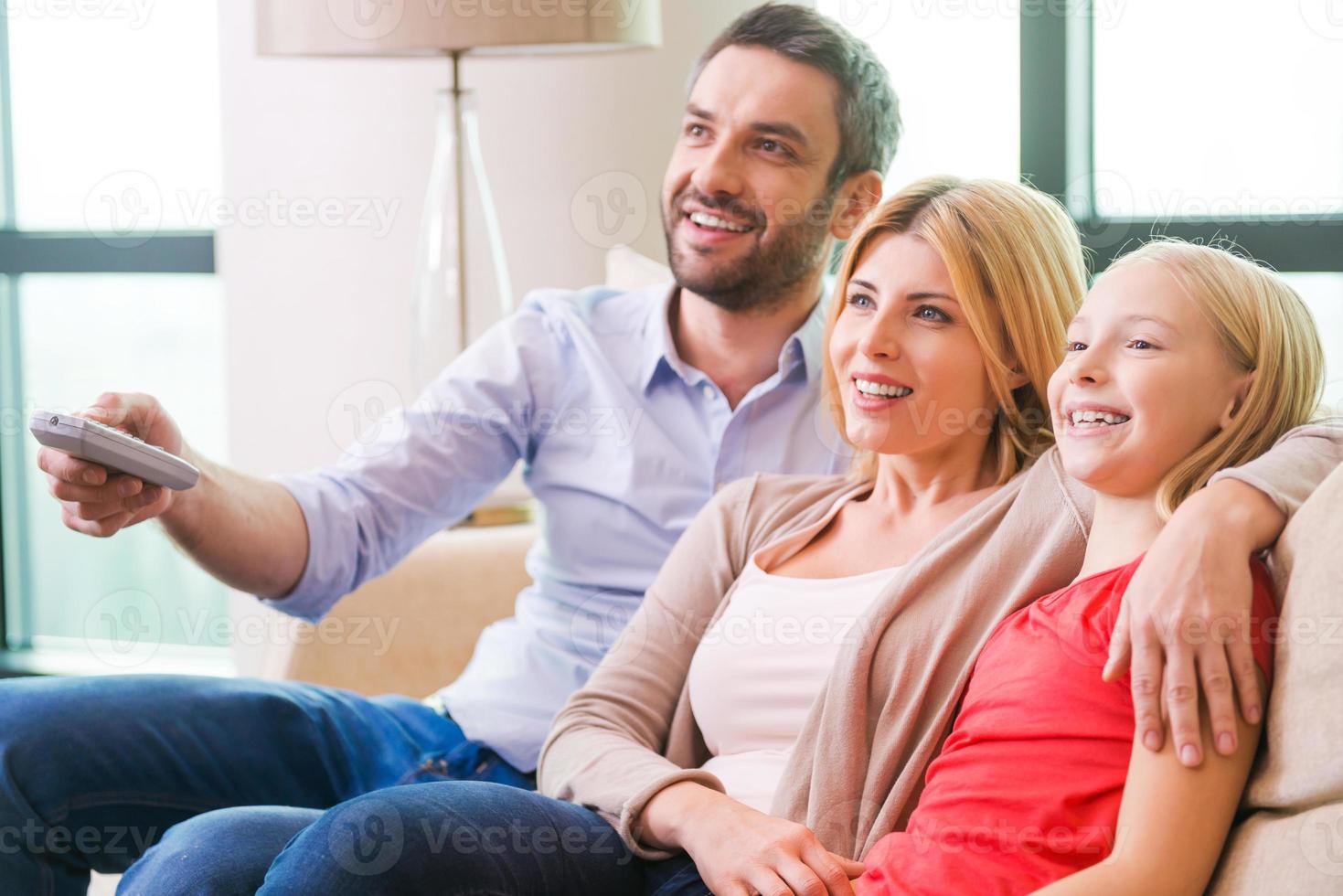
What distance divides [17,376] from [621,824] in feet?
9.18

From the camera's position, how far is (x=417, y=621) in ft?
6.31

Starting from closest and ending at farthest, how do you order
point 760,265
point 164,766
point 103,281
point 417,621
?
point 164,766
point 760,265
point 417,621
point 103,281

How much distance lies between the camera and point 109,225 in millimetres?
3238

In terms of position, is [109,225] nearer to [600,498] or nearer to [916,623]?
[600,498]

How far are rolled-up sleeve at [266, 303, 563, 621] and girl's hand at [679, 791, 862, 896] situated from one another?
0.65 meters

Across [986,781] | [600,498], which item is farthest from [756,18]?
[986,781]

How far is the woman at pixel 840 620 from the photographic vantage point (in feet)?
3.48
